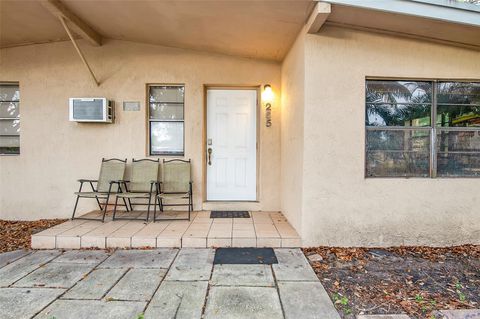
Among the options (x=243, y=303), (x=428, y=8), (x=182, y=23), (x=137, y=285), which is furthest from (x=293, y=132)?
(x=137, y=285)

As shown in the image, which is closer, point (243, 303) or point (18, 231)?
point (243, 303)

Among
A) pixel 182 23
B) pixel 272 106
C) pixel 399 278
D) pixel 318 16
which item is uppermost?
pixel 182 23

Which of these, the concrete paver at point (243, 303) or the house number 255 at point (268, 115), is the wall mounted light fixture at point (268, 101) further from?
the concrete paver at point (243, 303)

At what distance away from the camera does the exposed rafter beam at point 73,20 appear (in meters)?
3.24

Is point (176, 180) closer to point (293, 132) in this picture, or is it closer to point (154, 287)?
point (293, 132)

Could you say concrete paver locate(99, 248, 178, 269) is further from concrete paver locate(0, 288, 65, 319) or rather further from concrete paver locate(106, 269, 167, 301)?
concrete paver locate(0, 288, 65, 319)

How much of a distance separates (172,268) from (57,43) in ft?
13.5

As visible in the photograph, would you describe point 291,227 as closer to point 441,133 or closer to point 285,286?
point 285,286

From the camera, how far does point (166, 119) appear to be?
14.9 feet

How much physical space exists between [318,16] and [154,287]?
3.06 metres

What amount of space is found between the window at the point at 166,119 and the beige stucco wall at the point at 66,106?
0.46ft

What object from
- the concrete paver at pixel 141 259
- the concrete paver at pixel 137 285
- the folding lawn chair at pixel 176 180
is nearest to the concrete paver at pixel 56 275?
the concrete paver at pixel 141 259

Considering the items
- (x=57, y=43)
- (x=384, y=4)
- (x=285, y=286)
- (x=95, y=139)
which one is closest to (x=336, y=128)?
(x=384, y=4)

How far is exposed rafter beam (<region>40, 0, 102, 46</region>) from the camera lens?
3235 millimetres
